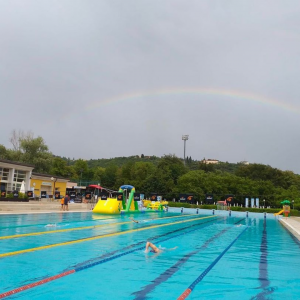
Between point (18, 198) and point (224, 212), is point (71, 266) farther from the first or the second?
point (224, 212)

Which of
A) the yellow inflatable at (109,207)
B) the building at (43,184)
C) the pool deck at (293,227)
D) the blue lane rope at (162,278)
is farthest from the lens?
the building at (43,184)

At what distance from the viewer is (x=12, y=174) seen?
108ft

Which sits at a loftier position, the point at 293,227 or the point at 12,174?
the point at 12,174

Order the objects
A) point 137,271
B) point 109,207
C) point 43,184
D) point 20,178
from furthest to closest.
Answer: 1. point 43,184
2. point 20,178
3. point 109,207
4. point 137,271

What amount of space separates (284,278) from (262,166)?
6276cm

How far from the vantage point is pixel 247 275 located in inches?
229

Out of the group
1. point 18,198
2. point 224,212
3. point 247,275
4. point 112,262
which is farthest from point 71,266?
point 224,212

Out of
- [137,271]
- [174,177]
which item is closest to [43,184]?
[174,177]

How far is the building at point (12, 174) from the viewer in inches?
1252

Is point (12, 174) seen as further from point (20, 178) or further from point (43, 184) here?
point (43, 184)

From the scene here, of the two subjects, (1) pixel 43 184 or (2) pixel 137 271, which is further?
(1) pixel 43 184

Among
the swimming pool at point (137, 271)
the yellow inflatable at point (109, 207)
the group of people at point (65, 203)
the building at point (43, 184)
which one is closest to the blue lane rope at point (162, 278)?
the swimming pool at point (137, 271)

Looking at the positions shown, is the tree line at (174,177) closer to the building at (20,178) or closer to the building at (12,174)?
the building at (20,178)

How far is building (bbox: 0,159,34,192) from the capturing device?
31.8 metres
